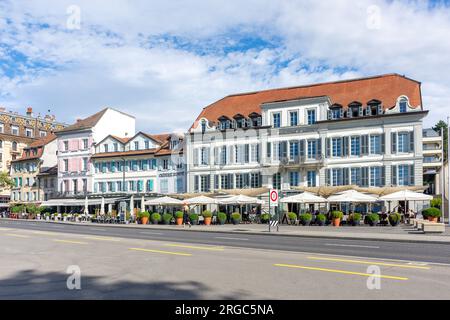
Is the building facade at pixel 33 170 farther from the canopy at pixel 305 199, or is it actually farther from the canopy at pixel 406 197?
the canopy at pixel 406 197

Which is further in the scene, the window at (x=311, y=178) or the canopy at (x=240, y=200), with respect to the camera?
the window at (x=311, y=178)

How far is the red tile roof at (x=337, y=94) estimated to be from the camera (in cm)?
4484

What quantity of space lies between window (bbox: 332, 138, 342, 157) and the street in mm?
27397

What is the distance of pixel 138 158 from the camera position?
5744 centimetres

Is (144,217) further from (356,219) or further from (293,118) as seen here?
(356,219)

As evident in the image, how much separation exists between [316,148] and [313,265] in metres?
34.2

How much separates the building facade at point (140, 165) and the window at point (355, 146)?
19623 millimetres

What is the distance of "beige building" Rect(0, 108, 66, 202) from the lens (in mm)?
79875

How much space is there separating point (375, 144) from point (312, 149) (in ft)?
20.1

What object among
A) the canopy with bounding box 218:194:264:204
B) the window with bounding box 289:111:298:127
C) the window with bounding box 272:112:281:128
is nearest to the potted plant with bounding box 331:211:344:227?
the canopy with bounding box 218:194:264:204

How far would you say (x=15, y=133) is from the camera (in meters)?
83.8

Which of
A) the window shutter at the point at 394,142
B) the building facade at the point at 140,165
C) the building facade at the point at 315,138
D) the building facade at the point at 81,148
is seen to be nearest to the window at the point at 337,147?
the building facade at the point at 315,138

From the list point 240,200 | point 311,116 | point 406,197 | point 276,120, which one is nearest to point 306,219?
point 240,200
